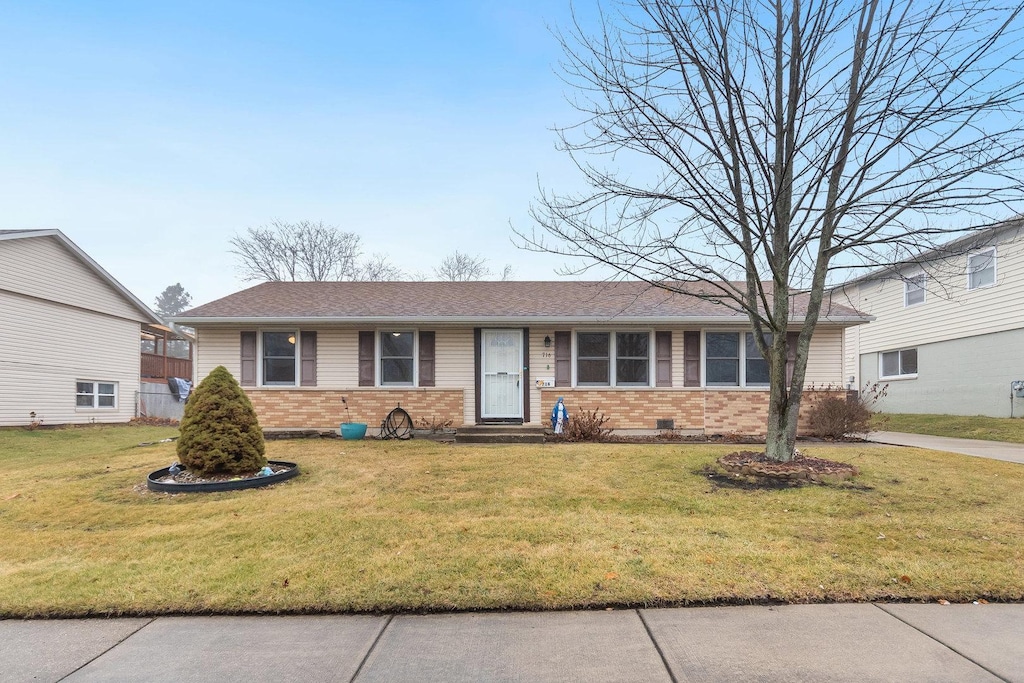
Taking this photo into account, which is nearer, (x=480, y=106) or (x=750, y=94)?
(x=750, y=94)

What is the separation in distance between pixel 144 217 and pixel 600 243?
1009 inches

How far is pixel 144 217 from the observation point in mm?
23906

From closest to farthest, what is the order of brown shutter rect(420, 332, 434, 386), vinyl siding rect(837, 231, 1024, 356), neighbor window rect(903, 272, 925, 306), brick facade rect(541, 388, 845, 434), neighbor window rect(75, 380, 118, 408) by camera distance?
brick facade rect(541, 388, 845, 434), brown shutter rect(420, 332, 434, 386), vinyl siding rect(837, 231, 1024, 356), neighbor window rect(903, 272, 925, 306), neighbor window rect(75, 380, 118, 408)

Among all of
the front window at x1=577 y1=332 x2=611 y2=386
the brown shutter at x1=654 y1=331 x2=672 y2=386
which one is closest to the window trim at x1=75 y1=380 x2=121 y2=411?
the front window at x1=577 y1=332 x2=611 y2=386

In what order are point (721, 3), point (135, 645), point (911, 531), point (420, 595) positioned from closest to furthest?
point (135, 645)
point (420, 595)
point (911, 531)
point (721, 3)

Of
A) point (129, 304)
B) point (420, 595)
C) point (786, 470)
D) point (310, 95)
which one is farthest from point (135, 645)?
point (129, 304)

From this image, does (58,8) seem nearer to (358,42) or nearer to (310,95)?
(310,95)

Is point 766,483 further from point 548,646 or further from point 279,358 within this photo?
point 279,358

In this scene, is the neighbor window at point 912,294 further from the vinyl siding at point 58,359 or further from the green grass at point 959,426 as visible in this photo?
the vinyl siding at point 58,359

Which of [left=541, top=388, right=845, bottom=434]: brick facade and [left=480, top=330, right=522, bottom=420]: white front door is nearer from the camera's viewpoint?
[left=541, top=388, right=845, bottom=434]: brick facade

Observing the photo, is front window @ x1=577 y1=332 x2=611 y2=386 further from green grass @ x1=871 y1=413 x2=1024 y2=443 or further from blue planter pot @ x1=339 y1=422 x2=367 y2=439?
green grass @ x1=871 y1=413 x2=1024 y2=443

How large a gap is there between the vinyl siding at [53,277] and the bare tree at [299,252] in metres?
14.1

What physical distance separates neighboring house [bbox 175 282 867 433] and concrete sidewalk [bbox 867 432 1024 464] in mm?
1847

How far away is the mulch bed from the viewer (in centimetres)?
637
